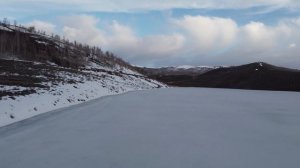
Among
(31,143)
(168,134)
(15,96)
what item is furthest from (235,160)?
(15,96)

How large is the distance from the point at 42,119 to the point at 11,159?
8.85 metres

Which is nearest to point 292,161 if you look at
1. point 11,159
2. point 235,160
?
point 235,160

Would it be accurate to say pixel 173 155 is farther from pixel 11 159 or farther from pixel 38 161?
pixel 11 159

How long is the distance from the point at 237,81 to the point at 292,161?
105331 millimetres

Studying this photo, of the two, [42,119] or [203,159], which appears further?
[42,119]

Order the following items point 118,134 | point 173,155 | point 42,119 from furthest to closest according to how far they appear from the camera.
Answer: point 42,119, point 118,134, point 173,155

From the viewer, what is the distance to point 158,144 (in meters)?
13.2

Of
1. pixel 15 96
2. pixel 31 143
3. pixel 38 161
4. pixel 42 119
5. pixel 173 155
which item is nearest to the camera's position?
pixel 38 161

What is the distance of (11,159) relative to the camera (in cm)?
1073

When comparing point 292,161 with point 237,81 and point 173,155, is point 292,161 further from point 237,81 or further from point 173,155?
point 237,81

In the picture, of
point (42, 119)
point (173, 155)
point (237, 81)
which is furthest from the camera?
point (237, 81)

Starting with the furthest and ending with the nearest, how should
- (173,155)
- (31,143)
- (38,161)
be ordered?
(31,143), (173,155), (38,161)

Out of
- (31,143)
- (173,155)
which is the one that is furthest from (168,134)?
(31,143)

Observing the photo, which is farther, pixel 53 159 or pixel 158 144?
pixel 158 144
